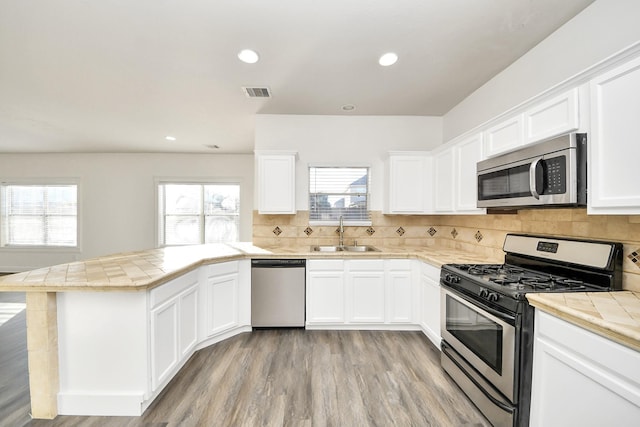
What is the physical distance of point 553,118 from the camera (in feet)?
5.39

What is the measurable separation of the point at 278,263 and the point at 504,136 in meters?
2.43

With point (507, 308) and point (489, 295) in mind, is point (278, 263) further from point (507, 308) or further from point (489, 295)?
point (507, 308)

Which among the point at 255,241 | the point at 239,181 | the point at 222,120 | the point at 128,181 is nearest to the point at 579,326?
the point at 255,241

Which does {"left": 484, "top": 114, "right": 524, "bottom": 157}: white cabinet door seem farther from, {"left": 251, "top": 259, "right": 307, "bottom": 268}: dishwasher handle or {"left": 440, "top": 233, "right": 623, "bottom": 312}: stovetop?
{"left": 251, "top": 259, "right": 307, "bottom": 268}: dishwasher handle

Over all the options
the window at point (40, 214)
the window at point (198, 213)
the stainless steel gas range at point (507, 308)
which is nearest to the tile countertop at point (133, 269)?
the stainless steel gas range at point (507, 308)

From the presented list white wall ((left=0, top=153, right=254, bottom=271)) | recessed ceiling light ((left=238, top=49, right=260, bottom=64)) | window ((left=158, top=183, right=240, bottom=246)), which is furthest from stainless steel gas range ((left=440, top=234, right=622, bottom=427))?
white wall ((left=0, top=153, right=254, bottom=271))

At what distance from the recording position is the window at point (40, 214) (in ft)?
19.4

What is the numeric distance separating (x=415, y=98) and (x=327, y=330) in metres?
2.91

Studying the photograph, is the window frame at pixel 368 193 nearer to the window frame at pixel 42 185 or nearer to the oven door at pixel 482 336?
the oven door at pixel 482 336

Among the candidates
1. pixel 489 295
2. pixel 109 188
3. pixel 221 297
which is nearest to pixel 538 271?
pixel 489 295

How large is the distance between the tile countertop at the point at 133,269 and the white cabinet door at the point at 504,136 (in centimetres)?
104

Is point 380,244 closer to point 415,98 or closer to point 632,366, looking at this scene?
point 415,98

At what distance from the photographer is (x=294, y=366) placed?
2.36 metres

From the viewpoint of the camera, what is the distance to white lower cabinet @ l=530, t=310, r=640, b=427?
1.03m
